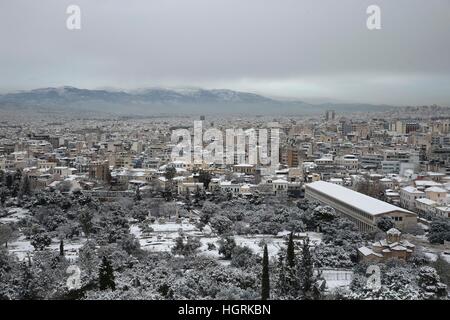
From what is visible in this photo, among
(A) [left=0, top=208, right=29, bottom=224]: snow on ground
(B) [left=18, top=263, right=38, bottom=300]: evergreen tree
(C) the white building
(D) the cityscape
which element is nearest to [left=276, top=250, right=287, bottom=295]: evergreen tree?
(D) the cityscape

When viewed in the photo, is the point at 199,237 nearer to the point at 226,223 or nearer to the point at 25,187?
the point at 226,223

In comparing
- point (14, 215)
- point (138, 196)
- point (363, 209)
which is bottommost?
point (14, 215)

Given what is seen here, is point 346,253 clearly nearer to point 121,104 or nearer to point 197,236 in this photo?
point 197,236

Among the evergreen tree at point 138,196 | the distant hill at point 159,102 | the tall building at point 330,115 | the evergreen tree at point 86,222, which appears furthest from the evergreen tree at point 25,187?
the tall building at point 330,115

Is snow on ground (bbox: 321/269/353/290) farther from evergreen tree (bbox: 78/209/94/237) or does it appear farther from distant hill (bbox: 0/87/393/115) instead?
distant hill (bbox: 0/87/393/115)

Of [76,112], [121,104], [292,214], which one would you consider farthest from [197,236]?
[121,104]

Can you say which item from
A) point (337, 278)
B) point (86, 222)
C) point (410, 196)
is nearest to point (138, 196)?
point (86, 222)

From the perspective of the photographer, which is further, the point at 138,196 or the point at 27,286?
the point at 138,196
